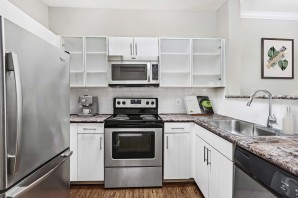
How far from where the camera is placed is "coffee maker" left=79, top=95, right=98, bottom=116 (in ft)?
9.77

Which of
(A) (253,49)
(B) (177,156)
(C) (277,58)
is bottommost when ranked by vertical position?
(B) (177,156)

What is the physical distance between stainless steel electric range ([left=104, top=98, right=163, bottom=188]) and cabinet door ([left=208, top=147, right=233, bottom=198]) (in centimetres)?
79

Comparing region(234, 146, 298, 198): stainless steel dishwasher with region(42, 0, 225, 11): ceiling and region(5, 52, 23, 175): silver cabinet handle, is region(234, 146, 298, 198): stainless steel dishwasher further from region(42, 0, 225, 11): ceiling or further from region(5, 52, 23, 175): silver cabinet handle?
region(42, 0, 225, 11): ceiling

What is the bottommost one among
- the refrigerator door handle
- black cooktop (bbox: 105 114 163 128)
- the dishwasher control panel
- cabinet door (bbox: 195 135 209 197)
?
cabinet door (bbox: 195 135 209 197)

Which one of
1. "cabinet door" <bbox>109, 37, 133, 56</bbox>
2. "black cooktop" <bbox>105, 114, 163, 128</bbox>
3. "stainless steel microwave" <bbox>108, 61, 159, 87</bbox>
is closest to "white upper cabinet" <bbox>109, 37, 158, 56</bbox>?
"cabinet door" <bbox>109, 37, 133, 56</bbox>

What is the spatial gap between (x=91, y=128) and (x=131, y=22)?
5.85 feet

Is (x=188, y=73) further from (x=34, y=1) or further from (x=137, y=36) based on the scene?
(x=34, y=1)

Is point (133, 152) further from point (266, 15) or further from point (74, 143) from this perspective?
point (266, 15)

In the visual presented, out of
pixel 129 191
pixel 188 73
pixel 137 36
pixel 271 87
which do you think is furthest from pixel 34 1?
pixel 271 87

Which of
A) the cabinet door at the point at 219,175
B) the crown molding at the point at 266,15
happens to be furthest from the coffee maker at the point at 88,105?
the crown molding at the point at 266,15

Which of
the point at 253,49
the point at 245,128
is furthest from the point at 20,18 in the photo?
the point at 253,49

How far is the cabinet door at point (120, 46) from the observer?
289 centimetres

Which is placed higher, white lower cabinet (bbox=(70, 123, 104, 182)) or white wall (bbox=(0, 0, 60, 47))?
white wall (bbox=(0, 0, 60, 47))

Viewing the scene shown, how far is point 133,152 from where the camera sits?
2.61m
